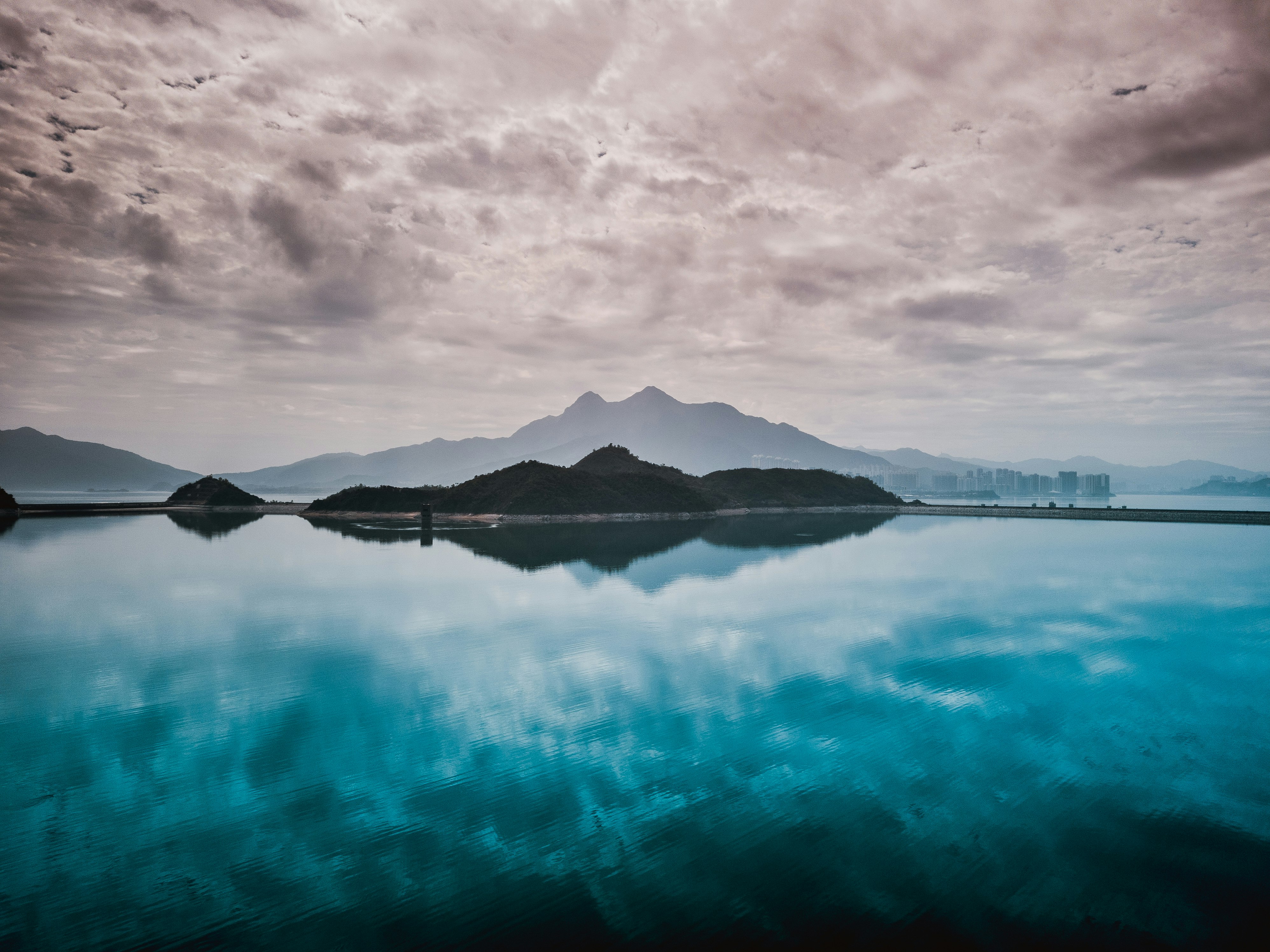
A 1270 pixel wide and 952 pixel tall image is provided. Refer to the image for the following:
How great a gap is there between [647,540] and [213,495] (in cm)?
7559

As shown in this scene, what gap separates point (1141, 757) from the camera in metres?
11.1

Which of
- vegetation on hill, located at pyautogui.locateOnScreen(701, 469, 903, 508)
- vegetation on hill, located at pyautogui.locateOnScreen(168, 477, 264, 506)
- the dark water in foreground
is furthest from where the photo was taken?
vegetation on hill, located at pyautogui.locateOnScreen(701, 469, 903, 508)

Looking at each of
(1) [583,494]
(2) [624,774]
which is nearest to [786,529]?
(1) [583,494]

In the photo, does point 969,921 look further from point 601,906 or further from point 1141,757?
point 1141,757

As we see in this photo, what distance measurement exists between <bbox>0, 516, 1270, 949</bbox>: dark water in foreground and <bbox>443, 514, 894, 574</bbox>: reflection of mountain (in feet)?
37.8

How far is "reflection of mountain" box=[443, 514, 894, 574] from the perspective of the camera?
119ft

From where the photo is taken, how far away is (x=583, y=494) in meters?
82.8

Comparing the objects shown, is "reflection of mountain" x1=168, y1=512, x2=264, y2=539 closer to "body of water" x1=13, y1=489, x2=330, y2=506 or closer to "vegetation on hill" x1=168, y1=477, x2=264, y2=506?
"vegetation on hill" x1=168, y1=477, x2=264, y2=506

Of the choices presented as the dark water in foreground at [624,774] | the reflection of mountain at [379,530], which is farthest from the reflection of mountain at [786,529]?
the dark water in foreground at [624,774]

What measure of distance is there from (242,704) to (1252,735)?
20686 millimetres

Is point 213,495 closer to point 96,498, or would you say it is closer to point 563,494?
point 563,494

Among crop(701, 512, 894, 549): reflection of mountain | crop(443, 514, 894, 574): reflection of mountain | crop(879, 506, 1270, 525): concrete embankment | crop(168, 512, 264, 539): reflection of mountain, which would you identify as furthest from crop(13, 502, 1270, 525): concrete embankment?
crop(701, 512, 894, 549): reflection of mountain

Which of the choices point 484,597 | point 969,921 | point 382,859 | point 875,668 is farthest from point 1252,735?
point 484,597

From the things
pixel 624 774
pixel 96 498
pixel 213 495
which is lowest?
pixel 624 774
